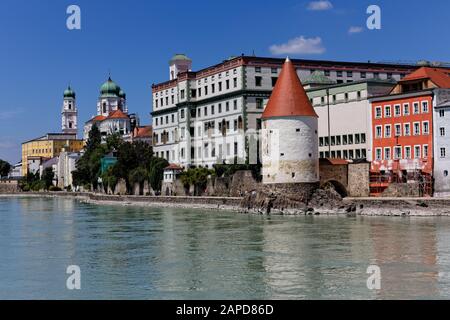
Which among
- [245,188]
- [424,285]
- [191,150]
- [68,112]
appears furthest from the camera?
[68,112]

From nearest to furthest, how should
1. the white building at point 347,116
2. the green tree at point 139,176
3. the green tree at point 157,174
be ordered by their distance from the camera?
→ the white building at point 347,116 → the green tree at point 157,174 → the green tree at point 139,176

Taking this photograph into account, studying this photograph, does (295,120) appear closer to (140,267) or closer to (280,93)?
(280,93)

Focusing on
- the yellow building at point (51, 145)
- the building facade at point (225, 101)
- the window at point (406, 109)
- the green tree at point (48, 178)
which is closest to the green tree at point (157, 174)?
the building facade at point (225, 101)

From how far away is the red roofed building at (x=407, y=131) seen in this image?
151 ft

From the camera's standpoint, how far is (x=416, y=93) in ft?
153

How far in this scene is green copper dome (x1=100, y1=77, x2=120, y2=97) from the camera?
136 meters

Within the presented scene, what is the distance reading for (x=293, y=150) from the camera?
46.3 meters

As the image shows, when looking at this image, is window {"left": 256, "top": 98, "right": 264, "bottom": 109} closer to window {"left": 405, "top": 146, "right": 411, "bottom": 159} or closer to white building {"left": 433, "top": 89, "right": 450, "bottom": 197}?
window {"left": 405, "top": 146, "right": 411, "bottom": 159}

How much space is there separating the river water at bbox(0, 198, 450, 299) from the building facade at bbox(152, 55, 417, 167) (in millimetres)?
25692

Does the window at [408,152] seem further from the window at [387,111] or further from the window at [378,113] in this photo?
the window at [378,113]

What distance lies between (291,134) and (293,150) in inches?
39.1

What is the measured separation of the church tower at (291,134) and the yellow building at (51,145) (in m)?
109

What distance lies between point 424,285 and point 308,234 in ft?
41.6
